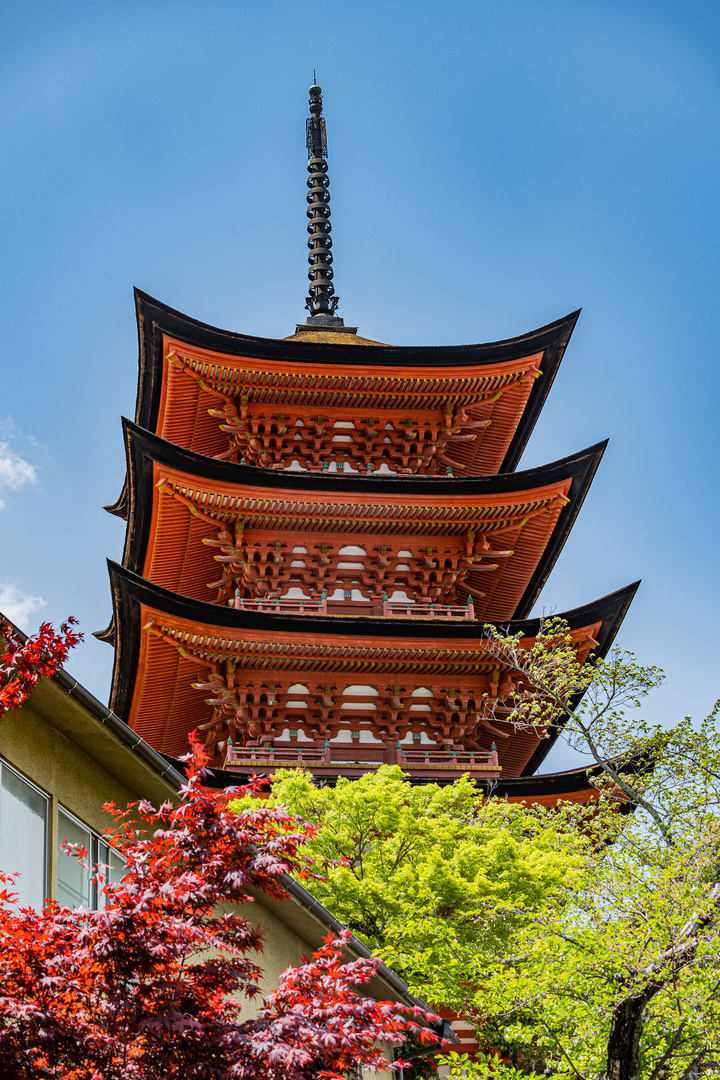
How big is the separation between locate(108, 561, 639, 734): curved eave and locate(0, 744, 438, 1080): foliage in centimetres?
1526

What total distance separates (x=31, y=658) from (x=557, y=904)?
10.2m

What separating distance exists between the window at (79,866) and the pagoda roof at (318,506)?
49.5 ft

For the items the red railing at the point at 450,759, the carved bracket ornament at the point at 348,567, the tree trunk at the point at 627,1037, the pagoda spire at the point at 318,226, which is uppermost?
the pagoda spire at the point at 318,226

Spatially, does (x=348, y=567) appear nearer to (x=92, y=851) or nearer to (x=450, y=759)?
(x=450, y=759)

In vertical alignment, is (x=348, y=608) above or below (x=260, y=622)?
above

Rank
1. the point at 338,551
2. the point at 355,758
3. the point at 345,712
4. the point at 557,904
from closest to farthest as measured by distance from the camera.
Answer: the point at 557,904 < the point at 355,758 < the point at 345,712 < the point at 338,551

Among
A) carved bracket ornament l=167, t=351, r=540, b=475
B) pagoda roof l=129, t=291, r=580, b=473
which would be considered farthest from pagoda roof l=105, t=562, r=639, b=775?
pagoda roof l=129, t=291, r=580, b=473

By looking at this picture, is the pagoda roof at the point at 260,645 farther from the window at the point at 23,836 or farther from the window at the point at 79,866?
the window at the point at 23,836

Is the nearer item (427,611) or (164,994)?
(164,994)

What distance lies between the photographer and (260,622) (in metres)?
23.3

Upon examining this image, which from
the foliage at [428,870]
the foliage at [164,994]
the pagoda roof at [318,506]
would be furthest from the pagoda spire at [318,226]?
the foliage at [164,994]

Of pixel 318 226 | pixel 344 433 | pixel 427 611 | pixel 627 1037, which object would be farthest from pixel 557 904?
pixel 318 226

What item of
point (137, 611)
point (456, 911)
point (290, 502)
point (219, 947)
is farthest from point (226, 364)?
point (219, 947)

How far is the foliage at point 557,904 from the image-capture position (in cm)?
1173
